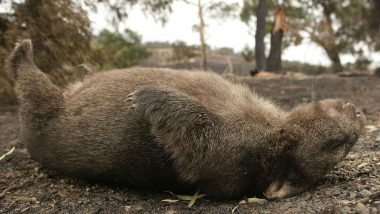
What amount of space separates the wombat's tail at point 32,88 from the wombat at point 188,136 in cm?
2

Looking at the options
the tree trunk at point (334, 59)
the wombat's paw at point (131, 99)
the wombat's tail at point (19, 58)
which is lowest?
the tree trunk at point (334, 59)

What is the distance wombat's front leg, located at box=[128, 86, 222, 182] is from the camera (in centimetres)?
415

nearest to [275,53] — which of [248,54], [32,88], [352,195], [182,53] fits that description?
[182,53]

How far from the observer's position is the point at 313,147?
13.9ft

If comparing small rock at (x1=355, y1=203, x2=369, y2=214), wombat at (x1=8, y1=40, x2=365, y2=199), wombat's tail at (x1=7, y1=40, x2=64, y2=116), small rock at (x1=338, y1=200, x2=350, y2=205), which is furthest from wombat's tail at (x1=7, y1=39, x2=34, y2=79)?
small rock at (x1=355, y1=203, x2=369, y2=214)

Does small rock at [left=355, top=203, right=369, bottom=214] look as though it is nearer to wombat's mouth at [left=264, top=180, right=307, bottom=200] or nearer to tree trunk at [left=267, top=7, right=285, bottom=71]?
wombat's mouth at [left=264, top=180, right=307, bottom=200]

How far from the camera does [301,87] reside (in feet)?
44.2

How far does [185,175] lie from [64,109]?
61.3 inches

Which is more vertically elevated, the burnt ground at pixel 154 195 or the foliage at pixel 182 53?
the foliage at pixel 182 53

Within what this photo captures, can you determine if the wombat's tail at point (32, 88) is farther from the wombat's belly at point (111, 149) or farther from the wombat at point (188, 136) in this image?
the wombat's belly at point (111, 149)

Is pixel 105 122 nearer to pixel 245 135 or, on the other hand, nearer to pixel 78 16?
pixel 245 135

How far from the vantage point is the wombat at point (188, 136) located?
421cm

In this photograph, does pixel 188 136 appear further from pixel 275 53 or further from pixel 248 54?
pixel 248 54

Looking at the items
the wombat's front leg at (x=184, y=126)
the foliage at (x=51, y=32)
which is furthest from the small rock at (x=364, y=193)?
the foliage at (x=51, y=32)
